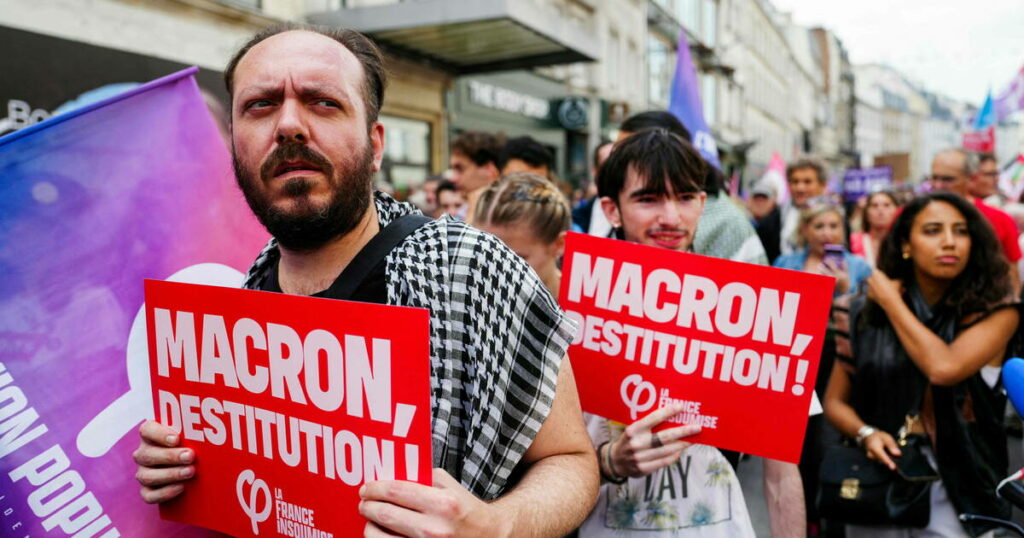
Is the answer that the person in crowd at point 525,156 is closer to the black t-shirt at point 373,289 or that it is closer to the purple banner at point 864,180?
the black t-shirt at point 373,289

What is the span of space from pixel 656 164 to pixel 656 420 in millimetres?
736

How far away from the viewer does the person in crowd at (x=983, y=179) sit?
530 centimetres

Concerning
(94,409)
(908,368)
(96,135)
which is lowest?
(908,368)

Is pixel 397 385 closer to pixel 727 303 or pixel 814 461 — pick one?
pixel 727 303

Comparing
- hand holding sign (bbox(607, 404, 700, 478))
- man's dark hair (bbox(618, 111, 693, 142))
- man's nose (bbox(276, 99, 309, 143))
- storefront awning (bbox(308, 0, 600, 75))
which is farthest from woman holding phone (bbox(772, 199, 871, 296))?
storefront awning (bbox(308, 0, 600, 75))

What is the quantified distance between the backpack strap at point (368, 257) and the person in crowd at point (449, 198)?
372 centimetres

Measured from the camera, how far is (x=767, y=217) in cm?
636

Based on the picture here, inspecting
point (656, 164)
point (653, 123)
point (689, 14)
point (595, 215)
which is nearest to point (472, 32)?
point (595, 215)

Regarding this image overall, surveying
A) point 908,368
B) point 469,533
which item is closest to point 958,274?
point 908,368

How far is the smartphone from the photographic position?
12.4 feet

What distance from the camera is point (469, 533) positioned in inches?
38.8

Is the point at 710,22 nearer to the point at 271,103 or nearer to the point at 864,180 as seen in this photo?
the point at 864,180

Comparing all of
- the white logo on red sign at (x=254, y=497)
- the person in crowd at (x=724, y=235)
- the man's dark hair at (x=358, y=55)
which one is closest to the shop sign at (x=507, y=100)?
the person in crowd at (x=724, y=235)

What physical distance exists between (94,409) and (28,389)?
13 cm
